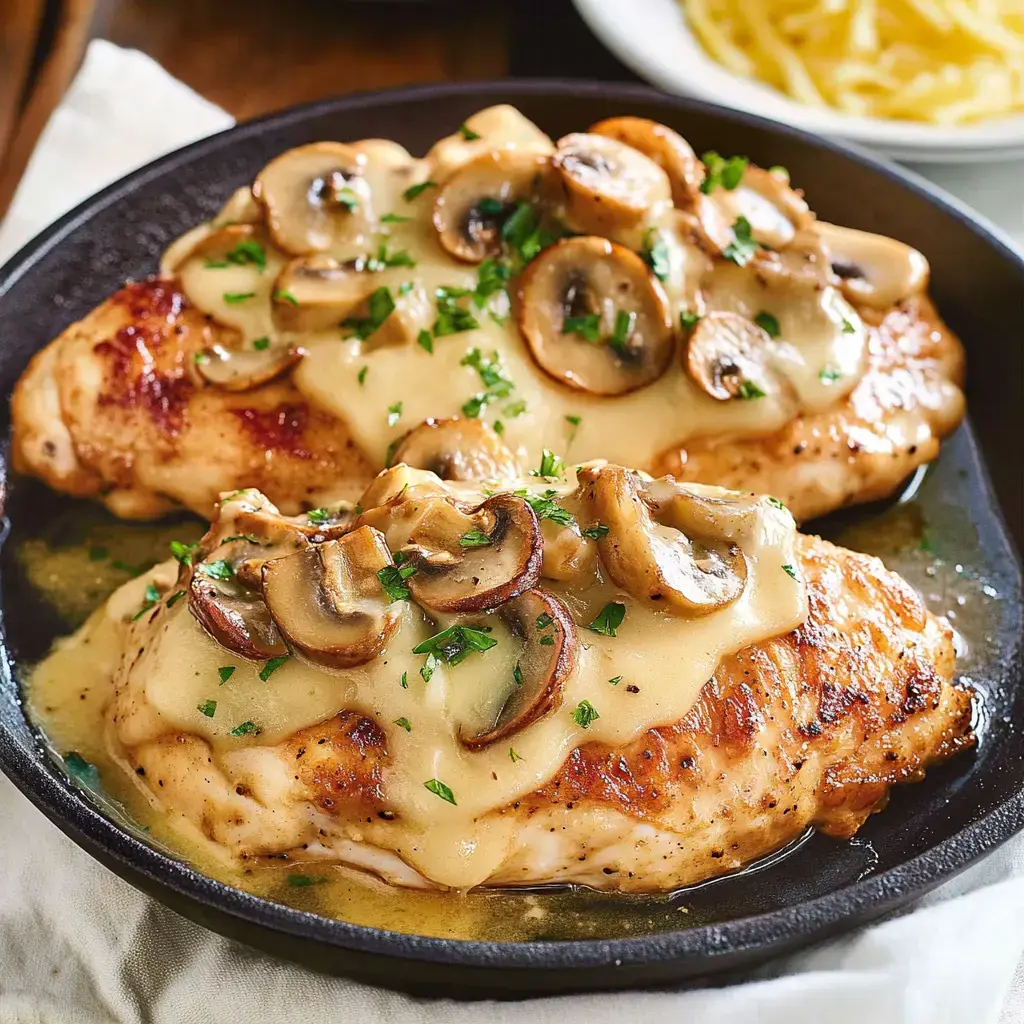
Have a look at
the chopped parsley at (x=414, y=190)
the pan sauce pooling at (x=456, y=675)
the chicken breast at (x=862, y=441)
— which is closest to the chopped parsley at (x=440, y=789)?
the pan sauce pooling at (x=456, y=675)

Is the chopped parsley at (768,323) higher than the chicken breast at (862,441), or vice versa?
the chopped parsley at (768,323)

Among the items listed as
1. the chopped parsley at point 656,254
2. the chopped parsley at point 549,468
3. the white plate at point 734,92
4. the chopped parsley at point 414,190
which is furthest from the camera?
the white plate at point 734,92

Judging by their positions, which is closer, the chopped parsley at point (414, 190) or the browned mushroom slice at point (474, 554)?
the browned mushroom slice at point (474, 554)

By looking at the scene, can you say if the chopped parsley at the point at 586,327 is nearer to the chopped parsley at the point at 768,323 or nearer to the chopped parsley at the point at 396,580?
the chopped parsley at the point at 768,323

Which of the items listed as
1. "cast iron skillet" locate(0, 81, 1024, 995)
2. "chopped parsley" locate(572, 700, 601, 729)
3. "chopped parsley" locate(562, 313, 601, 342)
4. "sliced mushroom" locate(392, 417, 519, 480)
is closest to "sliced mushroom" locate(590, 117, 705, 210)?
"chopped parsley" locate(562, 313, 601, 342)

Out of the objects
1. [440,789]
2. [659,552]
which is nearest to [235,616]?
[440,789]

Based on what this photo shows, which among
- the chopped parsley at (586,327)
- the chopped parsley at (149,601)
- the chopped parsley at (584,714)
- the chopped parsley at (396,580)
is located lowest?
the chopped parsley at (149,601)

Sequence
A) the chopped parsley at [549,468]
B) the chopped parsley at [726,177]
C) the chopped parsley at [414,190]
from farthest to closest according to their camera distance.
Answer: the chopped parsley at [726,177] → the chopped parsley at [414,190] → the chopped parsley at [549,468]

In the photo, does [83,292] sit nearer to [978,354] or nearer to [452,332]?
[452,332]
